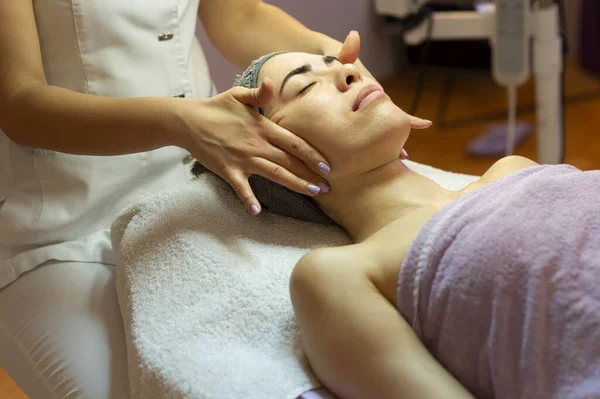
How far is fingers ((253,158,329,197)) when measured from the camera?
106cm

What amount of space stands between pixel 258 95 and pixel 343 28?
2308mm

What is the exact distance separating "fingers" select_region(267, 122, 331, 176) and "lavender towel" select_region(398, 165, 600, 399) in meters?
0.22

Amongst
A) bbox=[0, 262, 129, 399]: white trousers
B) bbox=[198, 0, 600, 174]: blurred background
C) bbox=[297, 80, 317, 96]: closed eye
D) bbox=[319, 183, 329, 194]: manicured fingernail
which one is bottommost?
bbox=[198, 0, 600, 174]: blurred background

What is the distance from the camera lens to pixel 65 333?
112cm

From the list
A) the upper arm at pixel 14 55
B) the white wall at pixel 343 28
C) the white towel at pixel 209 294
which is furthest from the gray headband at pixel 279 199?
the white wall at pixel 343 28

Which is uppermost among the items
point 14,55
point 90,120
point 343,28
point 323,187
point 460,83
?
point 14,55

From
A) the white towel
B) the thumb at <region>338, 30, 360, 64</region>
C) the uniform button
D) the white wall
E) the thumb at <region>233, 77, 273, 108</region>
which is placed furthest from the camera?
the white wall

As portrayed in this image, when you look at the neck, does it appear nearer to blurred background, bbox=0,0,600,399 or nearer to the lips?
the lips

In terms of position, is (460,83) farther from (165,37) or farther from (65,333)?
(65,333)

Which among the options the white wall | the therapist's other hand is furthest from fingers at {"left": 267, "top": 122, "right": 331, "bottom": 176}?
the white wall

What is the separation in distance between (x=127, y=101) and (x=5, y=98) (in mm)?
212

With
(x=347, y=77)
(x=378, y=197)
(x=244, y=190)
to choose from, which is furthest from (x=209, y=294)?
(x=347, y=77)

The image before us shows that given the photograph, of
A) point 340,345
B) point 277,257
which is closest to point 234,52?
point 277,257

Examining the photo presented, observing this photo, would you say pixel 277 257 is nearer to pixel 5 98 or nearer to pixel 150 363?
pixel 150 363
